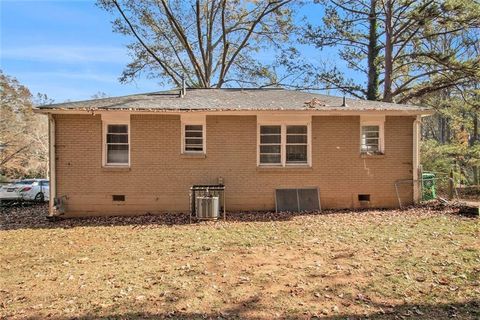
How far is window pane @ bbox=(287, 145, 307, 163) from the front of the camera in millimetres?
11422

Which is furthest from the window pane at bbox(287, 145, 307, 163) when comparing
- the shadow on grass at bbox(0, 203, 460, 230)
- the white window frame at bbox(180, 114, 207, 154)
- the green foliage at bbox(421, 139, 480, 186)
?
the green foliage at bbox(421, 139, 480, 186)

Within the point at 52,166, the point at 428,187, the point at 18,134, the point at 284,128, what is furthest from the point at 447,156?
the point at 18,134

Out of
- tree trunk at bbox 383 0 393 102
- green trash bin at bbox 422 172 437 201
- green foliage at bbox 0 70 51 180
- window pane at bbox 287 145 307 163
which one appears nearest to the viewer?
window pane at bbox 287 145 307 163

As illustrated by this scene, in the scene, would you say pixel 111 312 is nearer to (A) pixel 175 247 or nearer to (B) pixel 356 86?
(A) pixel 175 247

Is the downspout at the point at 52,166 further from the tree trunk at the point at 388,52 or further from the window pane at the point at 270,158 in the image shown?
the tree trunk at the point at 388,52

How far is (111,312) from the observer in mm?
4090

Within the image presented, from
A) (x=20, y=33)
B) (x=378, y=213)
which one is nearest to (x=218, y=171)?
(x=378, y=213)

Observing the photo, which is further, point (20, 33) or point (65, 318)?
point (20, 33)

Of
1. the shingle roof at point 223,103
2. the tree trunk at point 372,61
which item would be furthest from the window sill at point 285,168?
the tree trunk at point 372,61

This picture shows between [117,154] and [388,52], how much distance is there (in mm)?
15799

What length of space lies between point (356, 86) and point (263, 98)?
10781mm

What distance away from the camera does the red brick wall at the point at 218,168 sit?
10891mm

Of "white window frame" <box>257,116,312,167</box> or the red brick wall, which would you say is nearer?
the red brick wall

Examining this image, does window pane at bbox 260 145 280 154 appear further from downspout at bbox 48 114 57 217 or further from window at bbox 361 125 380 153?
downspout at bbox 48 114 57 217
